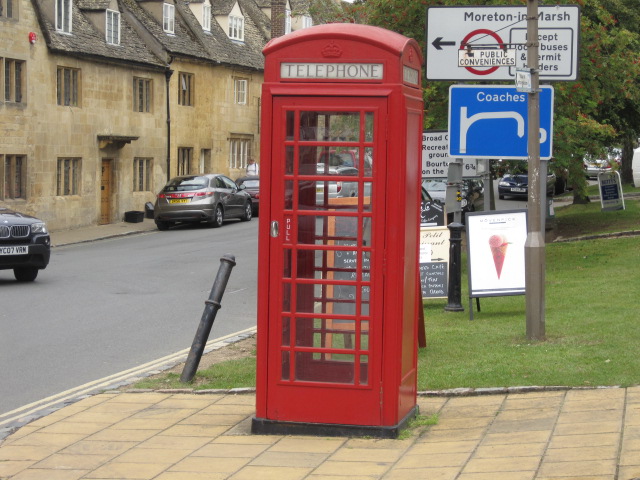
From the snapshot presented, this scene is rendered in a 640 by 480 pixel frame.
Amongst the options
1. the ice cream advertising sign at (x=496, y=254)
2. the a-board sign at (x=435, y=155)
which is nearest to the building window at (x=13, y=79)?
the a-board sign at (x=435, y=155)

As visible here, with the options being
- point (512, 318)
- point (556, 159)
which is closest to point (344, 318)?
point (512, 318)

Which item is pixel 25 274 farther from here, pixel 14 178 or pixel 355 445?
pixel 355 445

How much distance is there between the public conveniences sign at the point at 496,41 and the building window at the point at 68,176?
24424mm

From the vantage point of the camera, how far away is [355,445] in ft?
22.6

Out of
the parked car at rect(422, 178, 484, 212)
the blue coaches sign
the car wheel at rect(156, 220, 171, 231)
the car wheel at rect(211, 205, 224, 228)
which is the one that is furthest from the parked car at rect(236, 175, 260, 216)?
the blue coaches sign

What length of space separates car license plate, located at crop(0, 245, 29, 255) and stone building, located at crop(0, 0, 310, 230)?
1288cm

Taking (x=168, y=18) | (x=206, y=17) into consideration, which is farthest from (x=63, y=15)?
(x=206, y=17)

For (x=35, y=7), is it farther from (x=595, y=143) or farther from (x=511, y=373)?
(x=511, y=373)

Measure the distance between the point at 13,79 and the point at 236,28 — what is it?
18.9 metres

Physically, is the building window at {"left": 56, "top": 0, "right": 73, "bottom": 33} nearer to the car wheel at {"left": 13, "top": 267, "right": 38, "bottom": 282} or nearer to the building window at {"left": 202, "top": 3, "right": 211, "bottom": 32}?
the building window at {"left": 202, "top": 3, "right": 211, "bottom": 32}

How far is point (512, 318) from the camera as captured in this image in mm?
12359

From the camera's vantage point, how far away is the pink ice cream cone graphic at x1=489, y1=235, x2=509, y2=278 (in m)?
12.4

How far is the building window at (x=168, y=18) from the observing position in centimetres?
4184

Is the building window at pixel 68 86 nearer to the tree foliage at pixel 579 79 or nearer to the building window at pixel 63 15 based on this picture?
the building window at pixel 63 15
